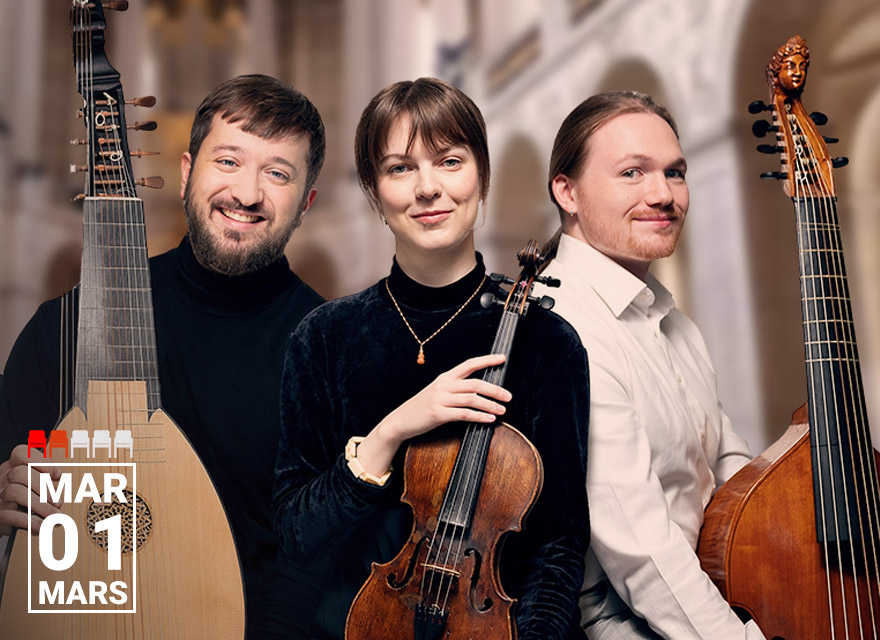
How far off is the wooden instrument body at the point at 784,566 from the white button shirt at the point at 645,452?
0.07 metres

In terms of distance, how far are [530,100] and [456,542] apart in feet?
9.21

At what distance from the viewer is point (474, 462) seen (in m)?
1.69

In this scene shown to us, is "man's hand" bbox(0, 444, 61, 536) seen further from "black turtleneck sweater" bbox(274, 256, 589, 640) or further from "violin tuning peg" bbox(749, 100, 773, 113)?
"violin tuning peg" bbox(749, 100, 773, 113)

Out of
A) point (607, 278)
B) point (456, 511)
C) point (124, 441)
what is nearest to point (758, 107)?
point (607, 278)

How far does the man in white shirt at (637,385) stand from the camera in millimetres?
1830

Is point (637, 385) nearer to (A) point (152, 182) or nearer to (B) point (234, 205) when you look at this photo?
(B) point (234, 205)

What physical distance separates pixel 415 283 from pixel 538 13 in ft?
8.14

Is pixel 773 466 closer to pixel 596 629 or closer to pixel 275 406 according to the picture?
pixel 596 629

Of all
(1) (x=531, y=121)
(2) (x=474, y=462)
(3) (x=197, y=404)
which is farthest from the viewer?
(1) (x=531, y=121)

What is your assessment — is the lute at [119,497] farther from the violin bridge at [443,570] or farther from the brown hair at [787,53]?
the brown hair at [787,53]

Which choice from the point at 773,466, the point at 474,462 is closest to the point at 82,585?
the point at 474,462

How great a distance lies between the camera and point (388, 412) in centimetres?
193

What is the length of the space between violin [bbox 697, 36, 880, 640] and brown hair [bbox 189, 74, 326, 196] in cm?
110

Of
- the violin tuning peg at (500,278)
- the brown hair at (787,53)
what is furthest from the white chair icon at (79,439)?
the brown hair at (787,53)
